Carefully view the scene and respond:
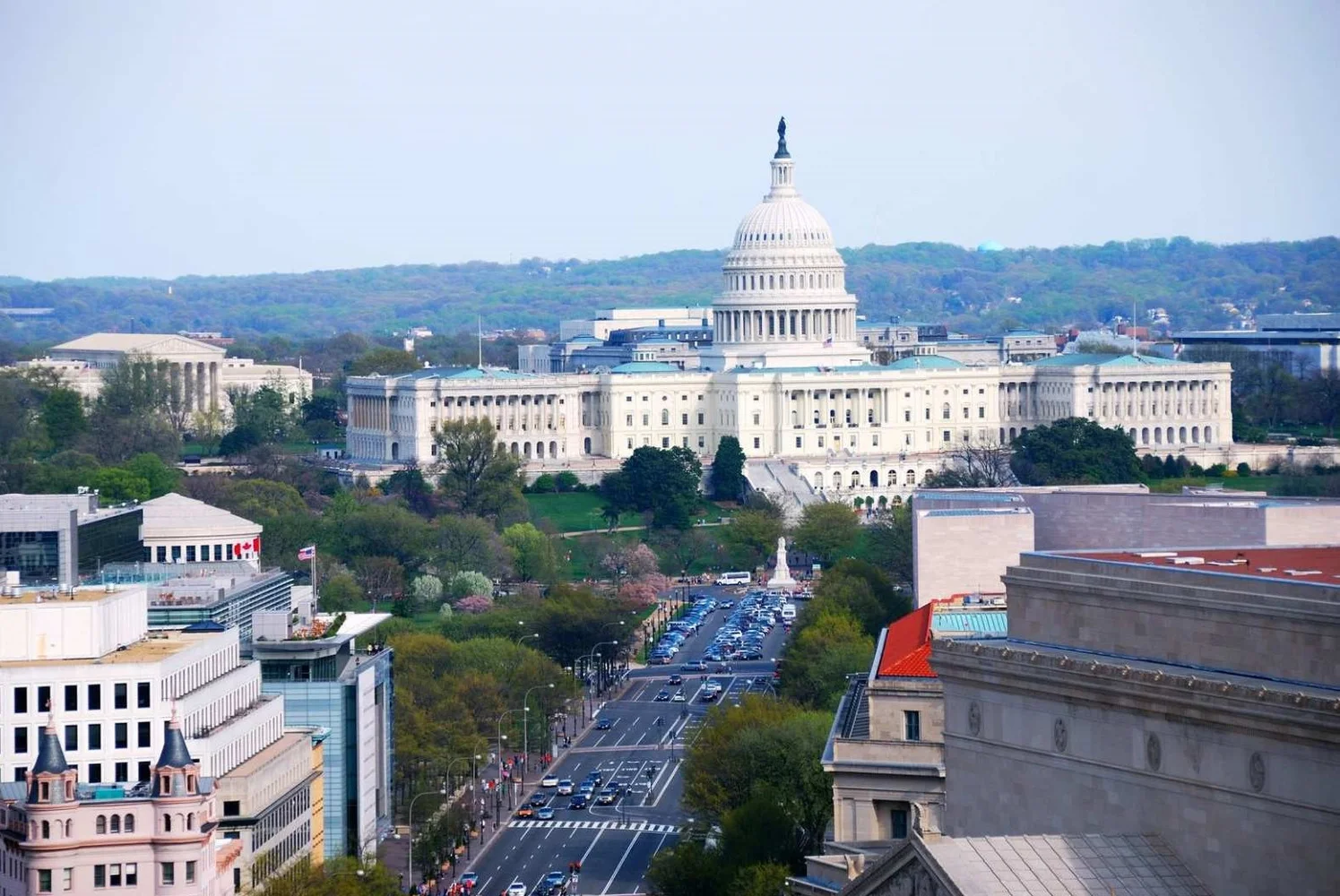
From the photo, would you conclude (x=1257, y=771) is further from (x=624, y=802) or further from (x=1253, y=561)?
(x=624, y=802)

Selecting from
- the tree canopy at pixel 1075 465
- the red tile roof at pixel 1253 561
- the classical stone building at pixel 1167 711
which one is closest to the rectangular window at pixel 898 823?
the red tile roof at pixel 1253 561

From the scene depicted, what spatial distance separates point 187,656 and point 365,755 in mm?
13834

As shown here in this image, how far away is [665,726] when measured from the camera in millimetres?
110500

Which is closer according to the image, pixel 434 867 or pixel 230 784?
pixel 230 784

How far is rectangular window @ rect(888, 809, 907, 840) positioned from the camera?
56938mm

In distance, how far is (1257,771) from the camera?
36.3 m

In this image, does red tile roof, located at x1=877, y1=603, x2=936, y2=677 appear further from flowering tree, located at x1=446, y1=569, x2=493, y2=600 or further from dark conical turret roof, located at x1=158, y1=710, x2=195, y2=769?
flowering tree, located at x1=446, y1=569, x2=493, y2=600

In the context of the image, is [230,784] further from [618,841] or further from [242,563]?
[242,563]

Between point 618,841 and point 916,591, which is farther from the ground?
point 916,591

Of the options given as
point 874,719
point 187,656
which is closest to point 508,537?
point 187,656

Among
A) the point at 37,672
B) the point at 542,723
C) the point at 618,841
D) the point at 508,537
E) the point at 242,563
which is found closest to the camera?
the point at 37,672

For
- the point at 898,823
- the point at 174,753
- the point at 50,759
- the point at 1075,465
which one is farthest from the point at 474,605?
the point at 898,823

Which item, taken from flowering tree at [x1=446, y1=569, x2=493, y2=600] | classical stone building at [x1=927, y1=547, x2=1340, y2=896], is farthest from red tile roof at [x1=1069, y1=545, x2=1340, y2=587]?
flowering tree at [x1=446, y1=569, x2=493, y2=600]

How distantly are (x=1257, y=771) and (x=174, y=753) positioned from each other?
27.5 metres
